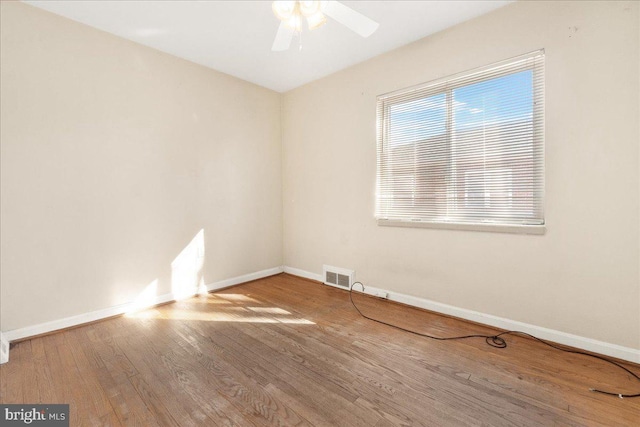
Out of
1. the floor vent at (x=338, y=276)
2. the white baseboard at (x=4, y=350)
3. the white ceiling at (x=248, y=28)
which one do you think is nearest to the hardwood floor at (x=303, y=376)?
the white baseboard at (x=4, y=350)

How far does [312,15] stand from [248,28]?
1.20 m

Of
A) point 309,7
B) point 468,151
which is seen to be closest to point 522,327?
point 468,151

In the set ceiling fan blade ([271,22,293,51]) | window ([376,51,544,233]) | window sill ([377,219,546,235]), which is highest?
ceiling fan blade ([271,22,293,51])

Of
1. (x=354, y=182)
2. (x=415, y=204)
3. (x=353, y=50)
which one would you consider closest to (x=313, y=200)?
(x=354, y=182)

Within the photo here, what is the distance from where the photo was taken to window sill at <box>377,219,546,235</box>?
223 cm

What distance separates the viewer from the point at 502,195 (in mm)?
2393

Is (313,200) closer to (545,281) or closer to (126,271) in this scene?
(126,271)

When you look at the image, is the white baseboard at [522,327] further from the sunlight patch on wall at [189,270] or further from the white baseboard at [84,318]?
the white baseboard at [84,318]

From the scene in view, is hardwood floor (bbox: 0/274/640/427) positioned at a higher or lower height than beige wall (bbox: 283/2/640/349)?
lower

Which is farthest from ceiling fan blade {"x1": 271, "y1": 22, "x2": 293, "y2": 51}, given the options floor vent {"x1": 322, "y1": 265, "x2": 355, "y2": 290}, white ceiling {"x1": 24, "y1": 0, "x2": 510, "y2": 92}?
floor vent {"x1": 322, "y1": 265, "x2": 355, "y2": 290}

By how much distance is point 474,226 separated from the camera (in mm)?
2525

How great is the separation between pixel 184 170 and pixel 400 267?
274 cm

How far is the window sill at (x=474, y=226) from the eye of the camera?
7.33 ft

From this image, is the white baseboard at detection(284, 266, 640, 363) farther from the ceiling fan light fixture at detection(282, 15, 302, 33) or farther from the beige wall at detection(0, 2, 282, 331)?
the ceiling fan light fixture at detection(282, 15, 302, 33)
